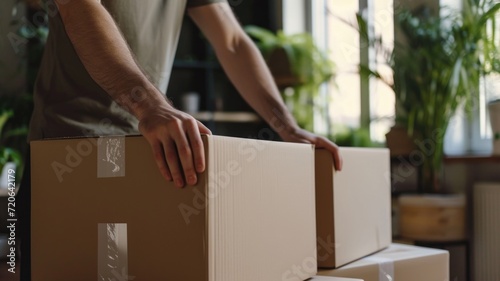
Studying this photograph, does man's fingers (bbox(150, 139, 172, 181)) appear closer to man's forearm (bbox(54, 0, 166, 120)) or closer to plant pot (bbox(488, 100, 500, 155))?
man's forearm (bbox(54, 0, 166, 120))

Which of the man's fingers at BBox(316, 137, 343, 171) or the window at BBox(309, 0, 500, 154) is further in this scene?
the window at BBox(309, 0, 500, 154)

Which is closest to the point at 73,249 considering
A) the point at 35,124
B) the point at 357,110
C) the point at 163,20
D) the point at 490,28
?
the point at 35,124

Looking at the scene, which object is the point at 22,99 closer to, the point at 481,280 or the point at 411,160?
the point at 411,160

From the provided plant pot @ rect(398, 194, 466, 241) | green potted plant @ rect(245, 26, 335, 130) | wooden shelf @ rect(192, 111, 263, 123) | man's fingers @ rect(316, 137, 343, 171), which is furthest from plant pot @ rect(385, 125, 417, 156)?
man's fingers @ rect(316, 137, 343, 171)

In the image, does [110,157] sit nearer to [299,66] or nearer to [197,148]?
[197,148]

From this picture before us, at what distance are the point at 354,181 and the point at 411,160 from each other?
5.65ft

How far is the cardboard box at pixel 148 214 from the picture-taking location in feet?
2.71

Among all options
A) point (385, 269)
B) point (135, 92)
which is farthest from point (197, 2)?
point (385, 269)

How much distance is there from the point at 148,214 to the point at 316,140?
535mm

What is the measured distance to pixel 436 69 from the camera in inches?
106

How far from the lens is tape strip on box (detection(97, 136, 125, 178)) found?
2.89 feet

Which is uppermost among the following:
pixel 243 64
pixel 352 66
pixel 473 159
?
pixel 352 66

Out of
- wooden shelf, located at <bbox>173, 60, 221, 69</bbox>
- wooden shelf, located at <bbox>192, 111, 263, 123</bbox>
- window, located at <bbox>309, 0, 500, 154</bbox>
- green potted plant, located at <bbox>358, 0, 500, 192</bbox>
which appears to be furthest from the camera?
wooden shelf, located at <bbox>173, 60, 221, 69</bbox>

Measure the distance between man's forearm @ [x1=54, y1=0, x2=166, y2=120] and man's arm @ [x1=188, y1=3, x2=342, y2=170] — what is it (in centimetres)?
53
